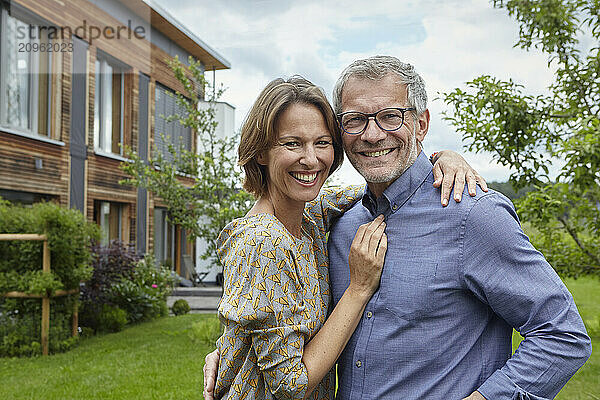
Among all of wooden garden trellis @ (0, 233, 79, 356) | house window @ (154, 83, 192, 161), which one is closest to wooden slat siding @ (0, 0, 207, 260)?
house window @ (154, 83, 192, 161)

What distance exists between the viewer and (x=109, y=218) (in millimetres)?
14438

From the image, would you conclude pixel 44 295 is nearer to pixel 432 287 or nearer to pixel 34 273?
pixel 34 273

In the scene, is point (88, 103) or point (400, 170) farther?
point (88, 103)

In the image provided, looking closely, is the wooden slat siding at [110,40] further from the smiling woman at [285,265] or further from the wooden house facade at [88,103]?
the smiling woman at [285,265]

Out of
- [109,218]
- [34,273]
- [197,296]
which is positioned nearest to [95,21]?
[109,218]

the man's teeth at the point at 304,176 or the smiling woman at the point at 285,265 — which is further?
the man's teeth at the point at 304,176

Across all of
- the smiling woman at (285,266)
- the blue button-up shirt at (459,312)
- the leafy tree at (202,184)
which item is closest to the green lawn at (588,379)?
the blue button-up shirt at (459,312)

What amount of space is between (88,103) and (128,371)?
7.37m

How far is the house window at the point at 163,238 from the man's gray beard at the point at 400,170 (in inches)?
586

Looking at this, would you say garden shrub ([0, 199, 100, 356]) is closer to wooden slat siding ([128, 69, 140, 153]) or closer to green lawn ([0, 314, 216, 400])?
green lawn ([0, 314, 216, 400])

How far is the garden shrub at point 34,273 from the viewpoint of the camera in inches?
319

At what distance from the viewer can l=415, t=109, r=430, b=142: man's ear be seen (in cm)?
205

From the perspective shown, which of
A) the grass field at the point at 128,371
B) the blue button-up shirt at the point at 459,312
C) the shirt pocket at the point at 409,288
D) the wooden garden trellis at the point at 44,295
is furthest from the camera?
the wooden garden trellis at the point at 44,295

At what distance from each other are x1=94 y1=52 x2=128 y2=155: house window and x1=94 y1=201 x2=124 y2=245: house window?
126 cm
